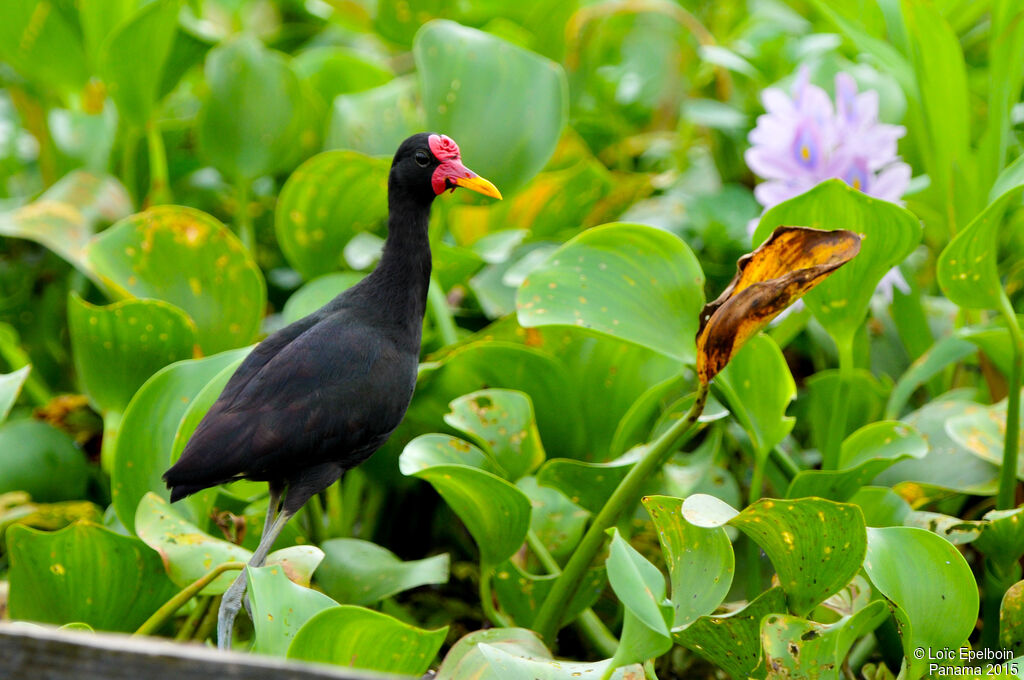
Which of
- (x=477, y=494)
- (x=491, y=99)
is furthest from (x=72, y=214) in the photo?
(x=477, y=494)

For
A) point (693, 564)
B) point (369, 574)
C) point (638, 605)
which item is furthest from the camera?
point (369, 574)

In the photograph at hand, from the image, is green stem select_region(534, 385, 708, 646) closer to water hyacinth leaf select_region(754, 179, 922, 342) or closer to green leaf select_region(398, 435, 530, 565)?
green leaf select_region(398, 435, 530, 565)

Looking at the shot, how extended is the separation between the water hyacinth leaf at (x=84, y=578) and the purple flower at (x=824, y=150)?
0.93m

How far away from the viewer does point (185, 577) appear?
120cm

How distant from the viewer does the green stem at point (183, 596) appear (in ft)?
3.74

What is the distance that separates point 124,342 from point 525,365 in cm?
55

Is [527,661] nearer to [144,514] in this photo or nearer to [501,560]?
[501,560]

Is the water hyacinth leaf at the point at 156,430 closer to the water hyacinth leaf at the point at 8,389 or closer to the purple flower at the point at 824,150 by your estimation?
the water hyacinth leaf at the point at 8,389

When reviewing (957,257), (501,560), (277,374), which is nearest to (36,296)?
(277,374)

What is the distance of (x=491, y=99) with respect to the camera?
1789 mm

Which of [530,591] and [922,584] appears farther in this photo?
[530,591]

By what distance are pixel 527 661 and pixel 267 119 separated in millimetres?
1274

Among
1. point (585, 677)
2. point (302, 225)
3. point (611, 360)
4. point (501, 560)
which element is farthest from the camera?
point (302, 225)

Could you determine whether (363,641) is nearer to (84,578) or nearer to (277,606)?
(277,606)
